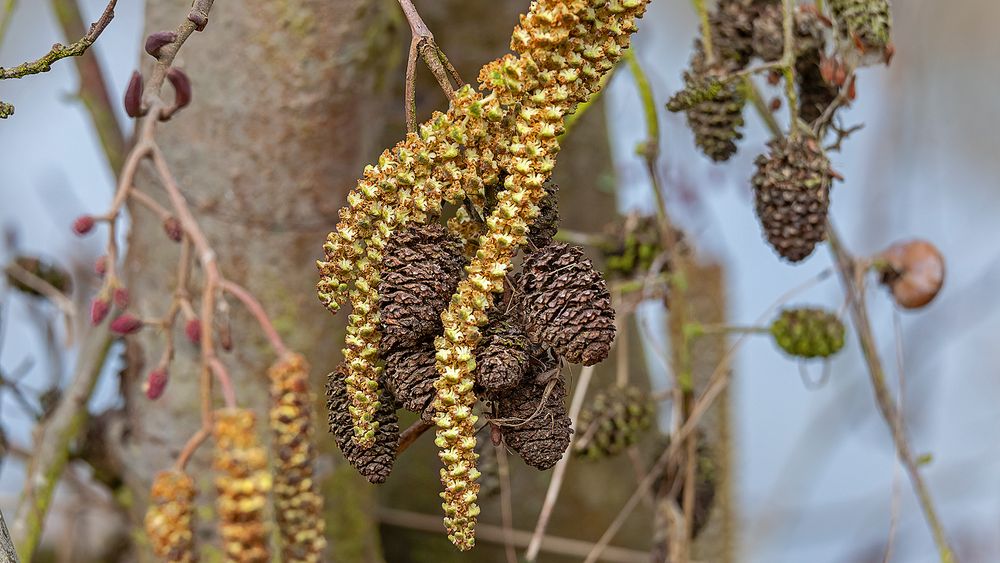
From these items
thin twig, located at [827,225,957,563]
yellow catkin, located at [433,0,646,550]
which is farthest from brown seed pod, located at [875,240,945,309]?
yellow catkin, located at [433,0,646,550]

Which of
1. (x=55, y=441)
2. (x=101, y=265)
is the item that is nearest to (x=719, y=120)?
(x=101, y=265)

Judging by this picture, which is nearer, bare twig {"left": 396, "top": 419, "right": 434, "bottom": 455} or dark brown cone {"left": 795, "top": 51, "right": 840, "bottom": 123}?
bare twig {"left": 396, "top": 419, "right": 434, "bottom": 455}

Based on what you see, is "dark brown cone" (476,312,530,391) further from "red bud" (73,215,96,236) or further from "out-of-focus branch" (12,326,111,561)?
"out-of-focus branch" (12,326,111,561)

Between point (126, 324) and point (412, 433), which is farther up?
point (126, 324)

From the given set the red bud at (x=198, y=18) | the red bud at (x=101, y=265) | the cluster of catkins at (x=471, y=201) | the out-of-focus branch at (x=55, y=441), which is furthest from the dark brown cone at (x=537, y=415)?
the out-of-focus branch at (x=55, y=441)

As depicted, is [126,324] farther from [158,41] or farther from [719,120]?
[719,120]

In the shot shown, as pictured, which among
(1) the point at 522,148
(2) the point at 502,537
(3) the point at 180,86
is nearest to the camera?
(1) the point at 522,148

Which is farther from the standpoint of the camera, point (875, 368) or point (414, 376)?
point (875, 368)
